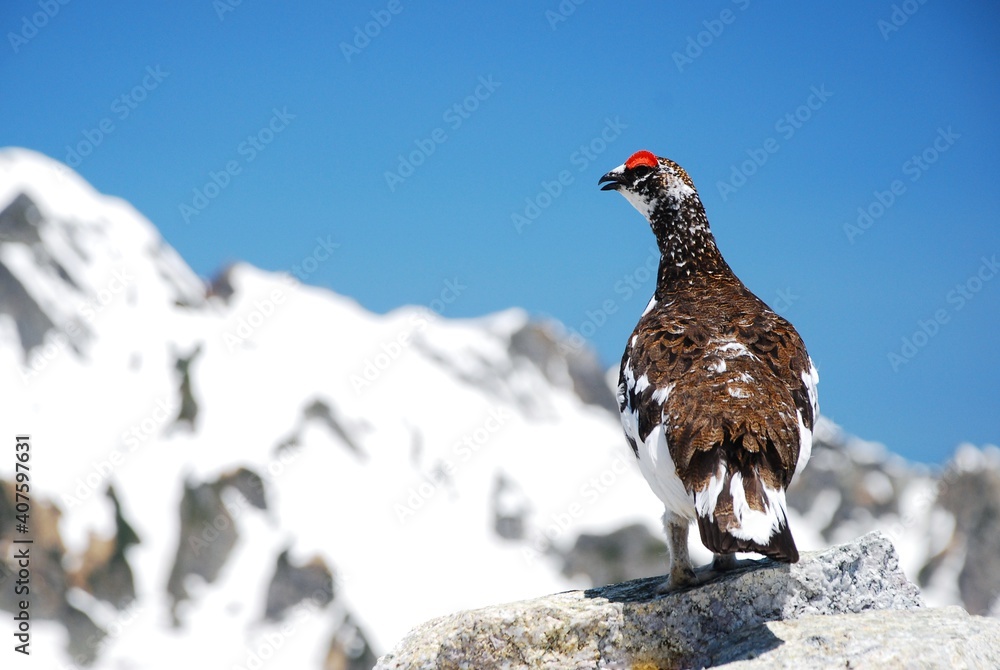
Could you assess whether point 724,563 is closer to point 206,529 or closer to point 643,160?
point 643,160

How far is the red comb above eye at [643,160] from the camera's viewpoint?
10297 millimetres

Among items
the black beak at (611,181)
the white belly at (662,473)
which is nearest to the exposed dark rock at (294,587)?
the black beak at (611,181)

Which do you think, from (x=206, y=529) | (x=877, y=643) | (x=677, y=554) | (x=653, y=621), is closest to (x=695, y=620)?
(x=653, y=621)

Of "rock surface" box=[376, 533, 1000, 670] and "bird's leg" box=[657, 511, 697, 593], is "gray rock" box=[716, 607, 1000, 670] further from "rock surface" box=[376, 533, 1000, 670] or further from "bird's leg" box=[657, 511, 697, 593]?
"bird's leg" box=[657, 511, 697, 593]

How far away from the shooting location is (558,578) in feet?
288

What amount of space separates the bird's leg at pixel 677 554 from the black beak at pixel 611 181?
13.9ft

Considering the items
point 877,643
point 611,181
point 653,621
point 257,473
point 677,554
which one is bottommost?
point 653,621

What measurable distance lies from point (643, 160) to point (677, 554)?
4700mm

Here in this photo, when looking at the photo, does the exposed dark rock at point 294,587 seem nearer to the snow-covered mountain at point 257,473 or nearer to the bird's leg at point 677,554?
the snow-covered mountain at point 257,473

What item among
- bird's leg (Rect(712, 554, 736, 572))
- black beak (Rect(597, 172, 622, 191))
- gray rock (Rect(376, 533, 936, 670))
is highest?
black beak (Rect(597, 172, 622, 191))

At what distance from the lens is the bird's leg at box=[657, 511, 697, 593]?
25.5 ft

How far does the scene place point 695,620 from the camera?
288 inches

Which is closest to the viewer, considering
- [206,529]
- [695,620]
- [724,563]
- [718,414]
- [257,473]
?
[718,414]

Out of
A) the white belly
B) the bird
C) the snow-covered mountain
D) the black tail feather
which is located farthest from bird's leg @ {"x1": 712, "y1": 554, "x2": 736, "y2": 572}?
the snow-covered mountain
